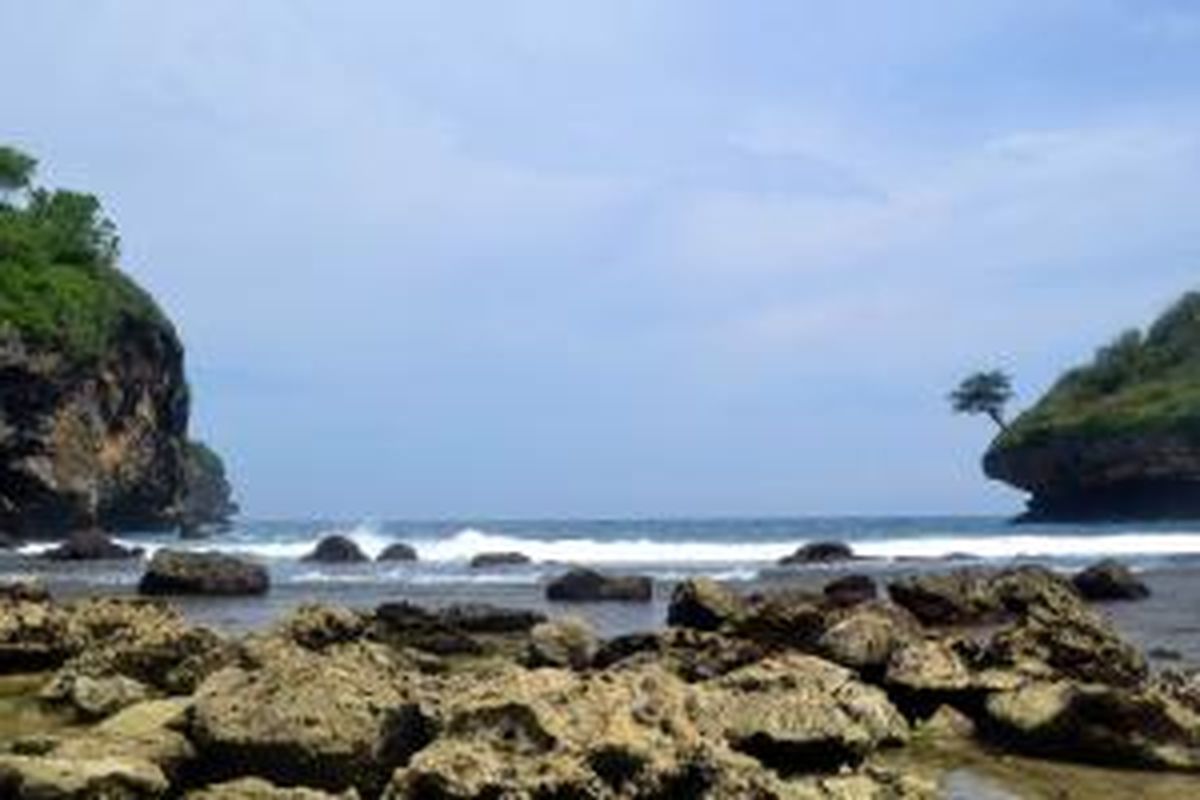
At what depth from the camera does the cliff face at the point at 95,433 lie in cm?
8400

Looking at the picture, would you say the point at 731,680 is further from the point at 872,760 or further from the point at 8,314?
the point at 8,314

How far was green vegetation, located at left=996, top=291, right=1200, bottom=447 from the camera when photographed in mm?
105000

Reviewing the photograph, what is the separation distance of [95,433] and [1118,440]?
53511mm

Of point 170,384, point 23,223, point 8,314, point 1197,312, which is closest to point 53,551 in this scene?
point 8,314

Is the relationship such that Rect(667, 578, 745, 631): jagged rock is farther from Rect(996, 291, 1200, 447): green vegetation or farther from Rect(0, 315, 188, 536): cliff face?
Rect(996, 291, 1200, 447): green vegetation

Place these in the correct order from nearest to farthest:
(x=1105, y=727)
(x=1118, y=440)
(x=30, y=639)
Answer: (x=1105, y=727) < (x=30, y=639) < (x=1118, y=440)

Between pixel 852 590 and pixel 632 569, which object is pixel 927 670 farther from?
pixel 632 569

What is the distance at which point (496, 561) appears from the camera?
66.7 m

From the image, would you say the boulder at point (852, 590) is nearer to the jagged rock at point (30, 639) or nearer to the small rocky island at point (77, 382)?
the jagged rock at point (30, 639)

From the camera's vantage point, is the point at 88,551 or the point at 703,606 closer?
the point at 703,606

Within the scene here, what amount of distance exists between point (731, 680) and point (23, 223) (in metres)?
72.5

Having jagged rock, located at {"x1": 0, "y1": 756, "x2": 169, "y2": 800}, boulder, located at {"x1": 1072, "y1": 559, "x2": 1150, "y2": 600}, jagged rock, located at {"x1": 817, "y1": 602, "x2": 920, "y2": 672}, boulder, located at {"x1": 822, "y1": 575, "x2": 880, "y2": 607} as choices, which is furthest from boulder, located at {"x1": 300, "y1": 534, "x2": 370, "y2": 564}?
jagged rock, located at {"x1": 0, "y1": 756, "x2": 169, "y2": 800}

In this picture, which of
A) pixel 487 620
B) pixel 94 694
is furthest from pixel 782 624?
pixel 94 694

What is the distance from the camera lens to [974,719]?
1602 centimetres
